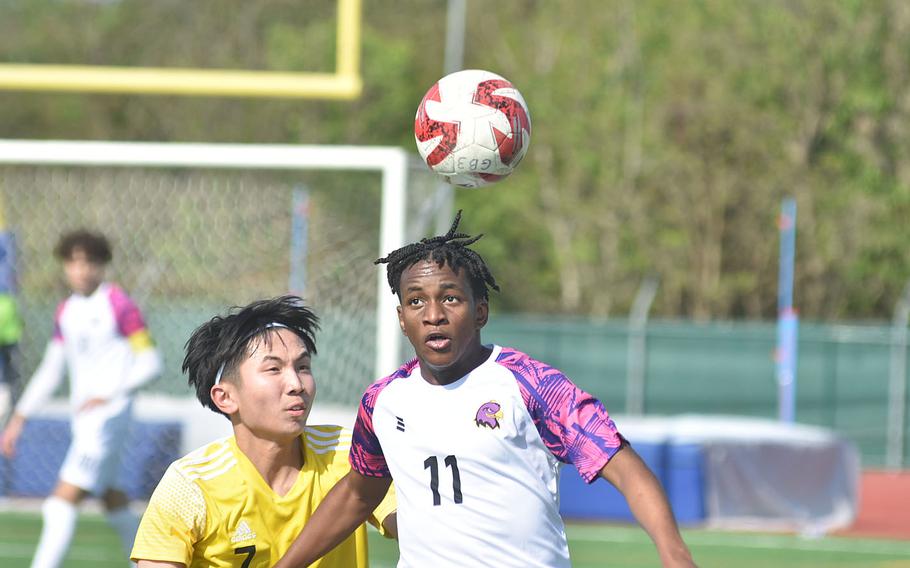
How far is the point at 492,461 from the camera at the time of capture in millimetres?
3527

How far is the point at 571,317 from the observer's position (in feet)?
86.7

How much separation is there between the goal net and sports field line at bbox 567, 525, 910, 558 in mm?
2474

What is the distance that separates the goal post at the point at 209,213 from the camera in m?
9.16

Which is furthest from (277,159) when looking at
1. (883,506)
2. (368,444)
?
(883,506)

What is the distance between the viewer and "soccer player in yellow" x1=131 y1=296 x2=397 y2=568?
3707 millimetres

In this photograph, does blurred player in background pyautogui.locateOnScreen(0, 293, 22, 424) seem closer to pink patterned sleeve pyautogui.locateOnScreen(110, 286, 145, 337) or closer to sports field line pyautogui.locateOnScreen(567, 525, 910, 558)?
pink patterned sleeve pyautogui.locateOnScreen(110, 286, 145, 337)

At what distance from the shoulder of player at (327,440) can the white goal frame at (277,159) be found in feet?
14.5

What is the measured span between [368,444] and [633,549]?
7211 mm

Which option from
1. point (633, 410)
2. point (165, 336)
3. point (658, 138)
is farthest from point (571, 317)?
point (165, 336)

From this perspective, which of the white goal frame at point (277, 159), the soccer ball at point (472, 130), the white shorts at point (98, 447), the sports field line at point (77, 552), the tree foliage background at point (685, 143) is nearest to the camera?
the soccer ball at point (472, 130)

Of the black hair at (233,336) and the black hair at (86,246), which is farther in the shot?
the black hair at (86,246)

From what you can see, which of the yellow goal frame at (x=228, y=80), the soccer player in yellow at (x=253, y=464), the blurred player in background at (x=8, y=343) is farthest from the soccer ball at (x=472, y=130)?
the blurred player in background at (x=8, y=343)

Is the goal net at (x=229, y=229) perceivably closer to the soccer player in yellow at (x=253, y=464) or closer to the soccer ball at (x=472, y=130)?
the soccer ball at (x=472, y=130)

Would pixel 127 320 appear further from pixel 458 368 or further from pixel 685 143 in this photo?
pixel 685 143
